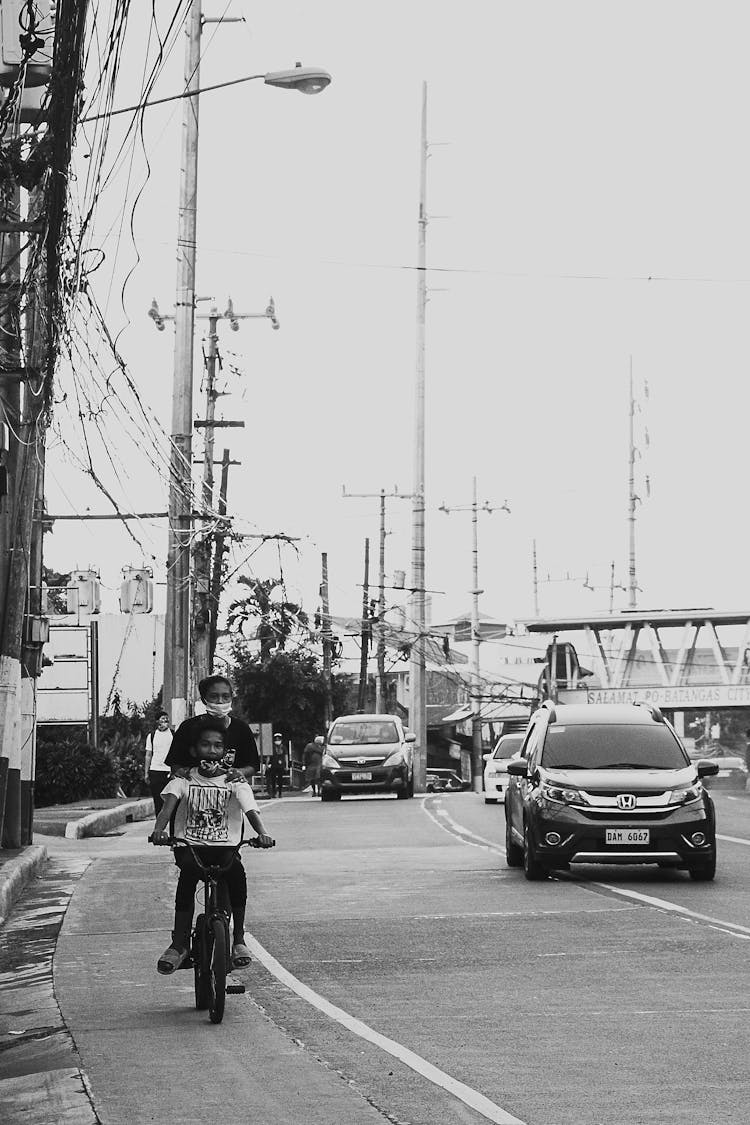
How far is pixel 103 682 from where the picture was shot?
260ft

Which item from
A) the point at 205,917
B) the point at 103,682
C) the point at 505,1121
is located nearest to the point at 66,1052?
the point at 205,917

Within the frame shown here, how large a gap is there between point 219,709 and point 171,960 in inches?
55.1

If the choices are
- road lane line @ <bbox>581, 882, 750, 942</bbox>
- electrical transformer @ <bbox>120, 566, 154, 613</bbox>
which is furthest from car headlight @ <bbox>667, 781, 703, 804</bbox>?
electrical transformer @ <bbox>120, 566, 154, 613</bbox>

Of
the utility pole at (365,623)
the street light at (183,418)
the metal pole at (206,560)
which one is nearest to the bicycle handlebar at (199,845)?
the street light at (183,418)

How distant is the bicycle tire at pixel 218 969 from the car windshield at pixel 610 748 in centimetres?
868

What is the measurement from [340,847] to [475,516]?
51.4 m

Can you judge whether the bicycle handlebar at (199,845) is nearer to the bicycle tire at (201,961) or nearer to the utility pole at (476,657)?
the bicycle tire at (201,961)

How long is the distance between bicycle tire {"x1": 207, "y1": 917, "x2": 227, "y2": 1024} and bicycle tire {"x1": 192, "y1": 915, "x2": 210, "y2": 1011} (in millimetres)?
110

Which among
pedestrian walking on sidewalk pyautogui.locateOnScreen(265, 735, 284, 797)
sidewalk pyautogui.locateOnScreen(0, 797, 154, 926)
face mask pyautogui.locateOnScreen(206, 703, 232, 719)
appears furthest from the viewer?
pedestrian walking on sidewalk pyautogui.locateOnScreen(265, 735, 284, 797)

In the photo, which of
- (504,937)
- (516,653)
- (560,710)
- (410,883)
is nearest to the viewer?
(504,937)

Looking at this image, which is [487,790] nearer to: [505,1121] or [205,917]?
[205,917]

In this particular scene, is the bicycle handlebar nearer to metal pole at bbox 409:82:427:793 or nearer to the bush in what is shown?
the bush

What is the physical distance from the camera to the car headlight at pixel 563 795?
17.0 meters

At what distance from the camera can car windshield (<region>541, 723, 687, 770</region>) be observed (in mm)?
17781
